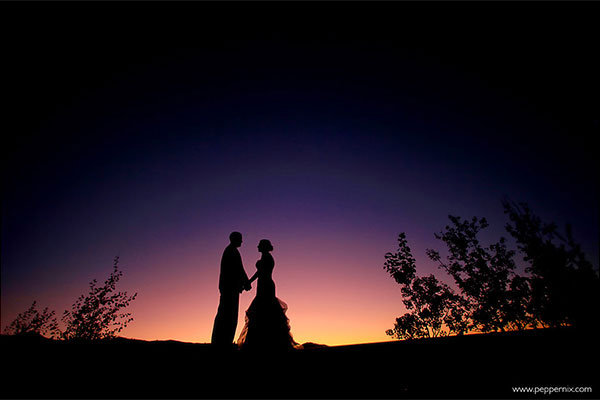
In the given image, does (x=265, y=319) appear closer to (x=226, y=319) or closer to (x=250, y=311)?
(x=250, y=311)

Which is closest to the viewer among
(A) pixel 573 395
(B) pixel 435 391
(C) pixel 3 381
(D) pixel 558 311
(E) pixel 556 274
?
(A) pixel 573 395

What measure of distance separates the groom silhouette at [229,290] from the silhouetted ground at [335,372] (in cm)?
252

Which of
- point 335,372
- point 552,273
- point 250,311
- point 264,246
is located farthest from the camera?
point 552,273

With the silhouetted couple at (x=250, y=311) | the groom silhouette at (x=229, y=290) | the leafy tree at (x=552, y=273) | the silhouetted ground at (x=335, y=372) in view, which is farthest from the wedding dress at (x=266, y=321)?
the leafy tree at (x=552, y=273)

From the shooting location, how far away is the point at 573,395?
2383 millimetres

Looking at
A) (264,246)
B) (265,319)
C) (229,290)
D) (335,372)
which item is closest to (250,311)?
(265,319)

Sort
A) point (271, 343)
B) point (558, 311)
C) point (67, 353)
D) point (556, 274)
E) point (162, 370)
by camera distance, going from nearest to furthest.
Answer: point (162, 370), point (67, 353), point (271, 343), point (556, 274), point (558, 311)

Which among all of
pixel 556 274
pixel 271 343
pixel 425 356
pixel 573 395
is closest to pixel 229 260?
pixel 271 343

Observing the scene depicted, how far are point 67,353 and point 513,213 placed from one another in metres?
23.8

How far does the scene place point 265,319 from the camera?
6785 mm

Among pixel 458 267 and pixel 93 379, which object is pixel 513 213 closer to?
pixel 458 267

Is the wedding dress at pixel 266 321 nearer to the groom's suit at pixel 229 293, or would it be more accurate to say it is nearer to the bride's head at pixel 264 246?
the bride's head at pixel 264 246

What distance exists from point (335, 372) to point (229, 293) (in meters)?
4.21

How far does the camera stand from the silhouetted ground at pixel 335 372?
2.60 m
